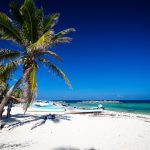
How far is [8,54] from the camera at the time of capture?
9.91m

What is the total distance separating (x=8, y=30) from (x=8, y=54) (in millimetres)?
1109

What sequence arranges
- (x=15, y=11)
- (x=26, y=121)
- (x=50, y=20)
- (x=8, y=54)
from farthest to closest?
(x=26, y=121), (x=50, y=20), (x=15, y=11), (x=8, y=54)

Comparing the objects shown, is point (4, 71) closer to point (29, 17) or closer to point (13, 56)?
point (13, 56)

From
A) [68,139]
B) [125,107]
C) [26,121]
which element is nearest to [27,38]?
[68,139]

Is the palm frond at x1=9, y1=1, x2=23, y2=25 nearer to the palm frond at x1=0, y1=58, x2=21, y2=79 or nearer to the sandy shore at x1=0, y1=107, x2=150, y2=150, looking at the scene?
the palm frond at x1=0, y1=58, x2=21, y2=79

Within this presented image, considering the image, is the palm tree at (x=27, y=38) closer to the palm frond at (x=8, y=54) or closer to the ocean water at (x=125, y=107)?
the palm frond at (x=8, y=54)

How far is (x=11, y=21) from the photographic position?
1024 cm

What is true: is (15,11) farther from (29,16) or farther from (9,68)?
(9,68)

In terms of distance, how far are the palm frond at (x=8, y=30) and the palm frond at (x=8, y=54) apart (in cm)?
69

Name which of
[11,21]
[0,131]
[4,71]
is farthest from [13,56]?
[0,131]

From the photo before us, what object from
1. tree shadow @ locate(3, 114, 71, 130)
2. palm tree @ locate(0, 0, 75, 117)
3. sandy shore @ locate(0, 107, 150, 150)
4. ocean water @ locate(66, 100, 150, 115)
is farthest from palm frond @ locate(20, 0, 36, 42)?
ocean water @ locate(66, 100, 150, 115)

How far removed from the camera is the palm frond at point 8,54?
972cm

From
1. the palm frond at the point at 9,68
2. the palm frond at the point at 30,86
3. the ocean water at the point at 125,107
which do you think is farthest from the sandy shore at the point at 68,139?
the ocean water at the point at 125,107

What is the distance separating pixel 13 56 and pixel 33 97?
7.19ft
